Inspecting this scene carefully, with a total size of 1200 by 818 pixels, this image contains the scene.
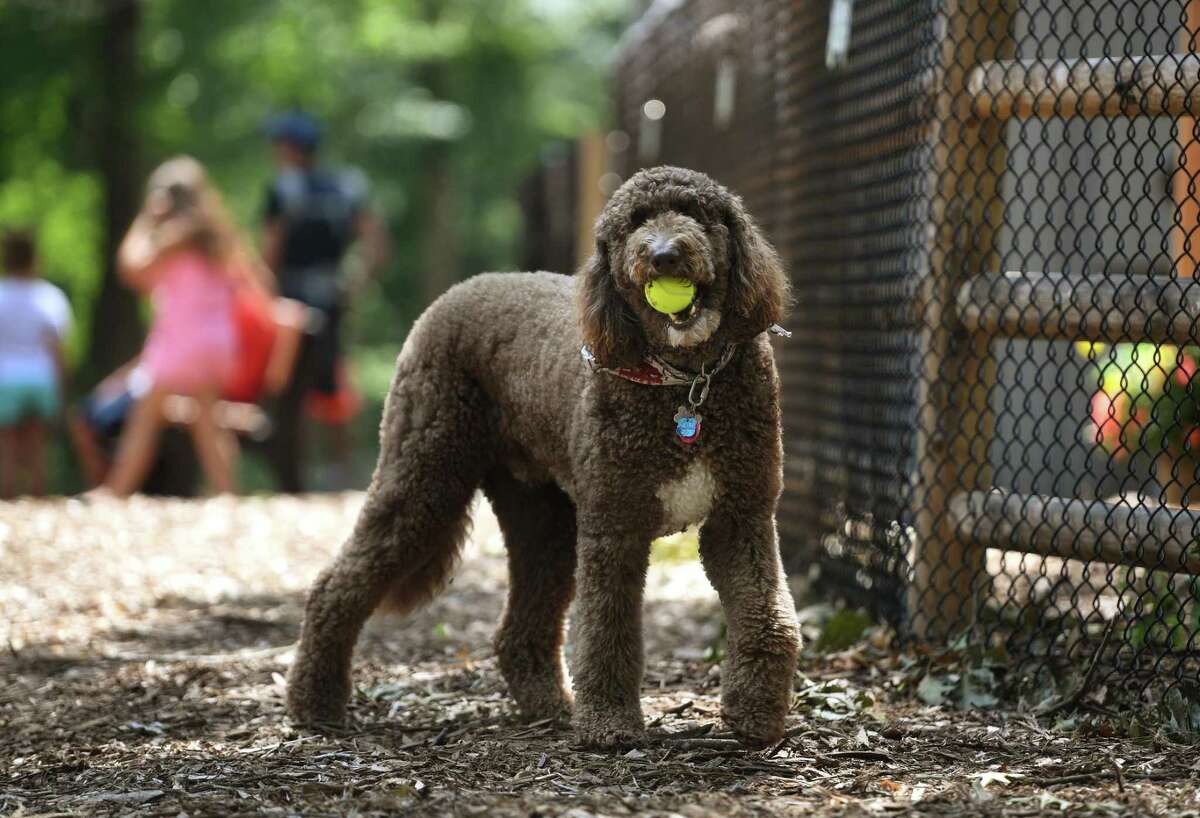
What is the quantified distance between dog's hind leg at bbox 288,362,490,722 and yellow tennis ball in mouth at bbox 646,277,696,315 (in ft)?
3.29

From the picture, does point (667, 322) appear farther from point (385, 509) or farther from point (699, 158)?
point (699, 158)

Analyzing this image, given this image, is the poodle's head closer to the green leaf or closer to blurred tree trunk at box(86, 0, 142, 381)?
the green leaf

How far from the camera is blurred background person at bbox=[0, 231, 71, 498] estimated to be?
10625mm

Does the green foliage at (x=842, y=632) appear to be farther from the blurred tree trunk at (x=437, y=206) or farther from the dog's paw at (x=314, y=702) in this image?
the blurred tree trunk at (x=437, y=206)

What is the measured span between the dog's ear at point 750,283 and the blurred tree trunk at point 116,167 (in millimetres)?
11146

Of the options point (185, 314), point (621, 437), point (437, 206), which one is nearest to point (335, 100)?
point (437, 206)

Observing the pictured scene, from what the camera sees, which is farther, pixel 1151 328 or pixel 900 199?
pixel 900 199

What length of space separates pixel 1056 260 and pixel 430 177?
1587cm

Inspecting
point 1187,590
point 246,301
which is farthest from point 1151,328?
point 246,301

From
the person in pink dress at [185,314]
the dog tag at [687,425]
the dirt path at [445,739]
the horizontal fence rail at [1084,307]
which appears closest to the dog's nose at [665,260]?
the dog tag at [687,425]

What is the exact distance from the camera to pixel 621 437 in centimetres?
397

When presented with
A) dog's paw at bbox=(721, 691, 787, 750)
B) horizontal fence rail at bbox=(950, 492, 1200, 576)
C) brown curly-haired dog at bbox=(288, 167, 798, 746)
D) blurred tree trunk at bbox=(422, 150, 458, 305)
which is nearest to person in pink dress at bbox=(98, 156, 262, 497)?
brown curly-haired dog at bbox=(288, 167, 798, 746)

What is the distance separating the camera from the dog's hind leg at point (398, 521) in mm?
4566

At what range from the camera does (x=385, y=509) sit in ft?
15.1
